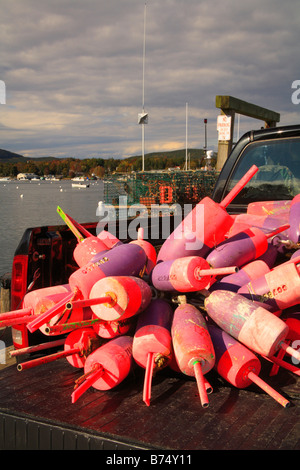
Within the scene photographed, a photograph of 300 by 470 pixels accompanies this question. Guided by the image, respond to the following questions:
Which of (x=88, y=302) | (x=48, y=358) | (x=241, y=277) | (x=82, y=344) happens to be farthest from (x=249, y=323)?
(x=48, y=358)

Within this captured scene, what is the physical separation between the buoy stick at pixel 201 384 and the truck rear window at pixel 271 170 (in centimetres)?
263

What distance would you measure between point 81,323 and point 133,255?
60 cm

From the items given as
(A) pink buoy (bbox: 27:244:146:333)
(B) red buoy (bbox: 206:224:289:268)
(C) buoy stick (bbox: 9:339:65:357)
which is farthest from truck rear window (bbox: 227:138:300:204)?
(C) buoy stick (bbox: 9:339:65:357)

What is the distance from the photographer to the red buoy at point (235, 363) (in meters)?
2.29

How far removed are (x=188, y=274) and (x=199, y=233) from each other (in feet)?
1.58

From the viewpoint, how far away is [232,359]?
7.61ft

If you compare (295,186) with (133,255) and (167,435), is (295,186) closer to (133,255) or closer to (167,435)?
(133,255)

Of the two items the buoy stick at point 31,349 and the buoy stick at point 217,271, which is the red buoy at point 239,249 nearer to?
the buoy stick at point 217,271

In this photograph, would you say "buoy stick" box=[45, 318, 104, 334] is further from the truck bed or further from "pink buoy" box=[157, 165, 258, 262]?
"pink buoy" box=[157, 165, 258, 262]

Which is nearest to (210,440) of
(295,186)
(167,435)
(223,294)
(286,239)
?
(167,435)

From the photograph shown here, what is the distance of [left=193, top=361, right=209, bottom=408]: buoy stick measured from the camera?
6.58ft

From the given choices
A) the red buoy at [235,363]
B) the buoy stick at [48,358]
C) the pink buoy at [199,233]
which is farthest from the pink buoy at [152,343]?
the pink buoy at [199,233]

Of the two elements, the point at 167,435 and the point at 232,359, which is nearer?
the point at 167,435
